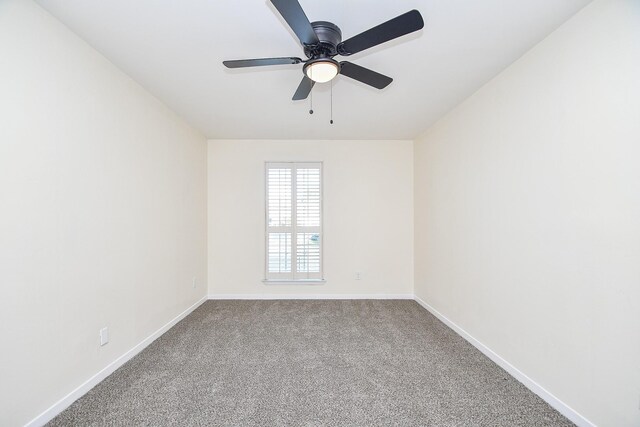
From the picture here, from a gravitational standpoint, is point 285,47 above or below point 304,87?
above

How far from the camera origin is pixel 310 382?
207 centimetres

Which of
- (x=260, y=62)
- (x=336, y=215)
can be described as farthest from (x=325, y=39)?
(x=336, y=215)

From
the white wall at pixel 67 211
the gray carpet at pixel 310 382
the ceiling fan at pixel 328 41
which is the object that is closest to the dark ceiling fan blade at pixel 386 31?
the ceiling fan at pixel 328 41

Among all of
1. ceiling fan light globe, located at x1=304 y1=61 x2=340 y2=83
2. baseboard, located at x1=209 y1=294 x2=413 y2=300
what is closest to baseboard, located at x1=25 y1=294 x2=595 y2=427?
baseboard, located at x1=209 y1=294 x2=413 y2=300

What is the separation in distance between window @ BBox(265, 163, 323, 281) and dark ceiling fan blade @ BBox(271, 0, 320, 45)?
8.96 feet

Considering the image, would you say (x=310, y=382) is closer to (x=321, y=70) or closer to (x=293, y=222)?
(x=321, y=70)

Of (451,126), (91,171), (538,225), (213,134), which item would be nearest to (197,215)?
(213,134)

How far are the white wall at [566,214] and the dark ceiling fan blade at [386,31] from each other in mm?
1140

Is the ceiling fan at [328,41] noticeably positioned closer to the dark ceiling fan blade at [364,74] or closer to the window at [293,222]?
the dark ceiling fan blade at [364,74]

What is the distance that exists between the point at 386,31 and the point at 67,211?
226cm

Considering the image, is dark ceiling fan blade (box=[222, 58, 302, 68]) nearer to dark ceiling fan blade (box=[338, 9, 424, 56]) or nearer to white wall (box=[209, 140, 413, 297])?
dark ceiling fan blade (box=[338, 9, 424, 56])

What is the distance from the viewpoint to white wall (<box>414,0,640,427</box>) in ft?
4.62

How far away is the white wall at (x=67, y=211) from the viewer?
148cm

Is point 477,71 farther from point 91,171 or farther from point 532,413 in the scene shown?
point 91,171
